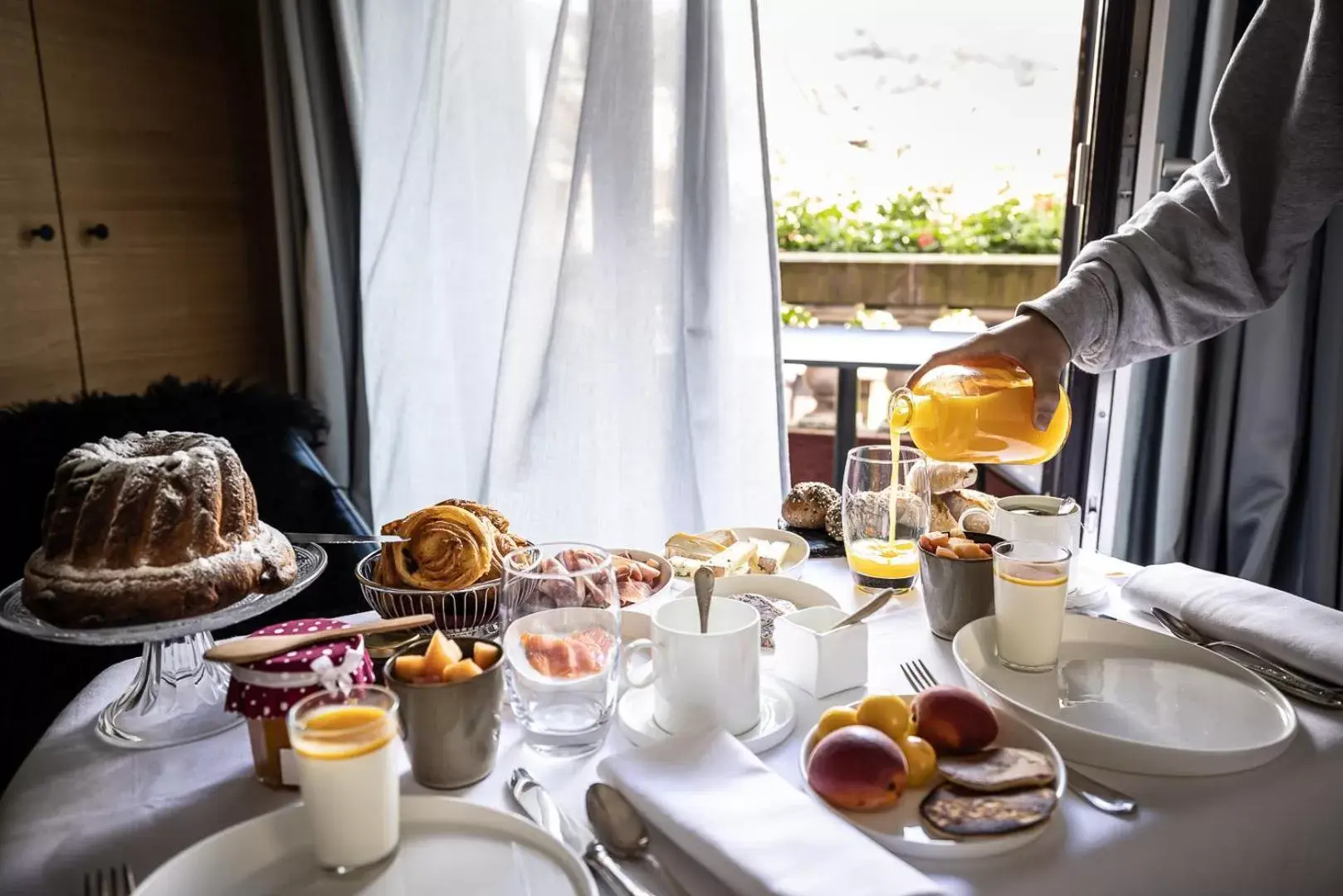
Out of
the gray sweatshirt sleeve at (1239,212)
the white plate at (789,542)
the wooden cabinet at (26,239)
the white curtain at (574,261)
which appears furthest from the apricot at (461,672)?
the wooden cabinet at (26,239)

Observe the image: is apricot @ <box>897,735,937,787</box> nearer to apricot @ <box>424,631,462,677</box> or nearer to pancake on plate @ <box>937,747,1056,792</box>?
pancake on plate @ <box>937,747,1056,792</box>

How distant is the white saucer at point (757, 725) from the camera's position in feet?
2.61

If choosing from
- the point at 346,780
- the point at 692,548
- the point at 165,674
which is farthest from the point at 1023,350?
the point at 165,674

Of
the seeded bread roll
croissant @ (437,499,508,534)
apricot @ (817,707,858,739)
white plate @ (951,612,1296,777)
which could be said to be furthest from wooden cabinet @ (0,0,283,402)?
white plate @ (951,612,1296,777)

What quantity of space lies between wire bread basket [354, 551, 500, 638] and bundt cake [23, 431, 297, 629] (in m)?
0.10

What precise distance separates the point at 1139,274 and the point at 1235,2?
2.68 feet

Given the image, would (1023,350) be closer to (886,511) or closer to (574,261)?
(886,511)

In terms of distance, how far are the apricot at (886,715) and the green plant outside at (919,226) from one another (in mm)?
3414

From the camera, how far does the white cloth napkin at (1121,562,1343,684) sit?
2.94 feet

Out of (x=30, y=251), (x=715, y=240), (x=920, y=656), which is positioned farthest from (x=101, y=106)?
(x=920, y=656)

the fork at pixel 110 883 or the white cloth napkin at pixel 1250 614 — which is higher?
the white cloth napkin at pixel 1250 614

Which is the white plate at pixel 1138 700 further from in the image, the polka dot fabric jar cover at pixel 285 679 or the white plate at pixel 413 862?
the polka dot fabric jar cover at pixel 285 679

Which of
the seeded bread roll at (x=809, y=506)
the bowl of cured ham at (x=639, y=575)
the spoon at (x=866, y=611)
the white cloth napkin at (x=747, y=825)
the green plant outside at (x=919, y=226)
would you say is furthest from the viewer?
the green plant outside at (x=919, y=226)

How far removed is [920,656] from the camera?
0.99 m
